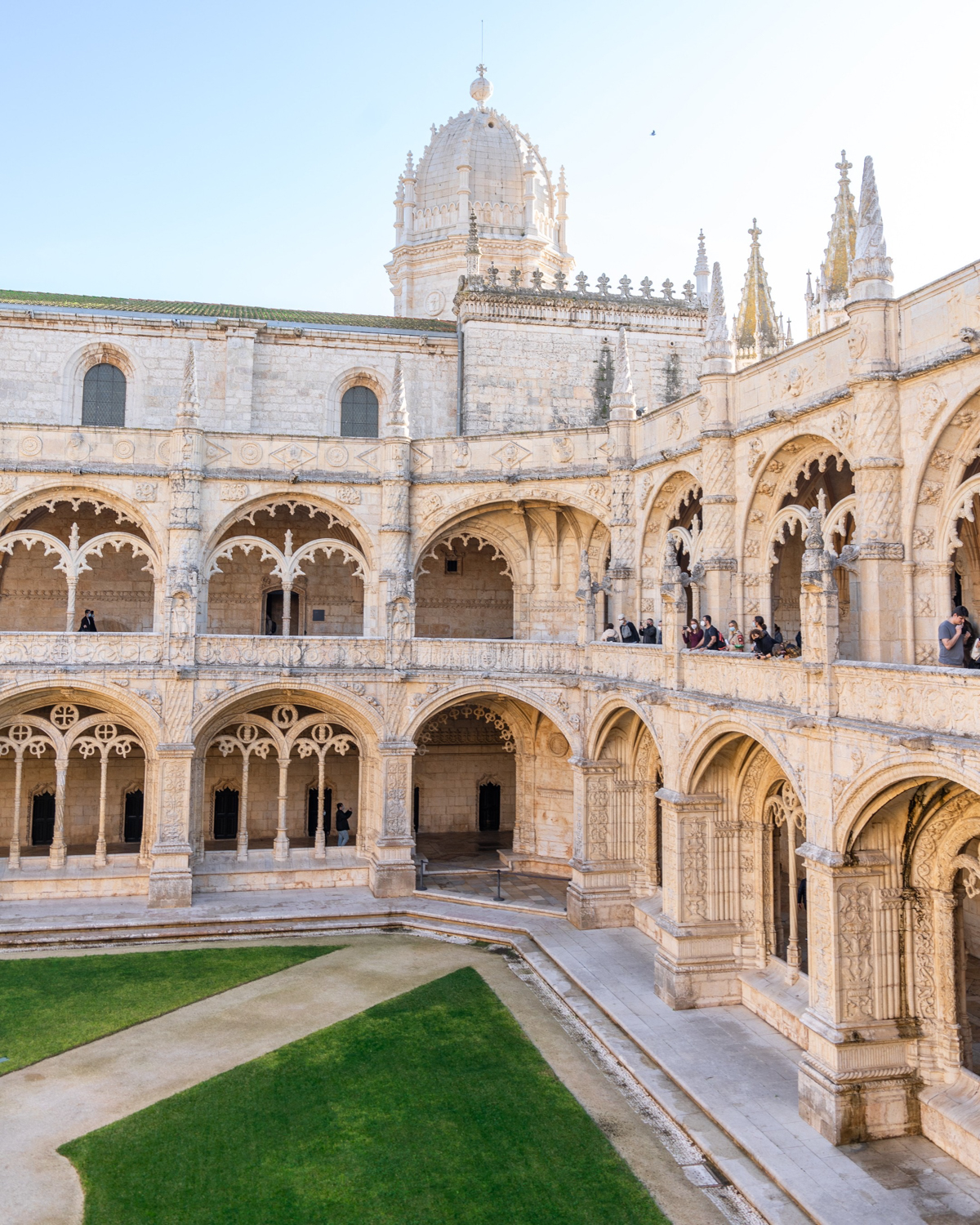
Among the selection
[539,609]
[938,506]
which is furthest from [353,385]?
[938,506]

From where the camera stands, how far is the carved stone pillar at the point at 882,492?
575 inches

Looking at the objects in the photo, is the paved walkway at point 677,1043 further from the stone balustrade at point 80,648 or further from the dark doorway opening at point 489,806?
the dark doorway opening at point 489,806

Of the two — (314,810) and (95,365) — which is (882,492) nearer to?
(314,810)

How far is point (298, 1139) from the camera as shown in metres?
13.1

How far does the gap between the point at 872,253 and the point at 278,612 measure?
19847 mm

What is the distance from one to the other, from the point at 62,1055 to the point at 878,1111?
12.4 m

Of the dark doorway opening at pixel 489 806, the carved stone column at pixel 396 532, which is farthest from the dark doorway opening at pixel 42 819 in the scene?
the dark doorway opening at pixel 489 806

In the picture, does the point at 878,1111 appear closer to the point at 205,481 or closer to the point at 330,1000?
the point at 330,1000

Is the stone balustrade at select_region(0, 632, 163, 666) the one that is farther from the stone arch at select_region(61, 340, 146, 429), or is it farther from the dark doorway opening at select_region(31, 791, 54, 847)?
the stone arch at select_region(61, 340, 146, 429)

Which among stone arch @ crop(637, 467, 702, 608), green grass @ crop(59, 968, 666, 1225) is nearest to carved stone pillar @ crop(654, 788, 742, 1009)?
green grass @ crop(59, 968, 666, 1225)

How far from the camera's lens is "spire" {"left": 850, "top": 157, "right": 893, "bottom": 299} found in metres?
14.7

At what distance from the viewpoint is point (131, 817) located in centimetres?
2780

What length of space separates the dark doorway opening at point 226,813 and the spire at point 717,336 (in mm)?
18374

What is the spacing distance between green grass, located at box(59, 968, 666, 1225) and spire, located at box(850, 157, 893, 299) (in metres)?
13.0
